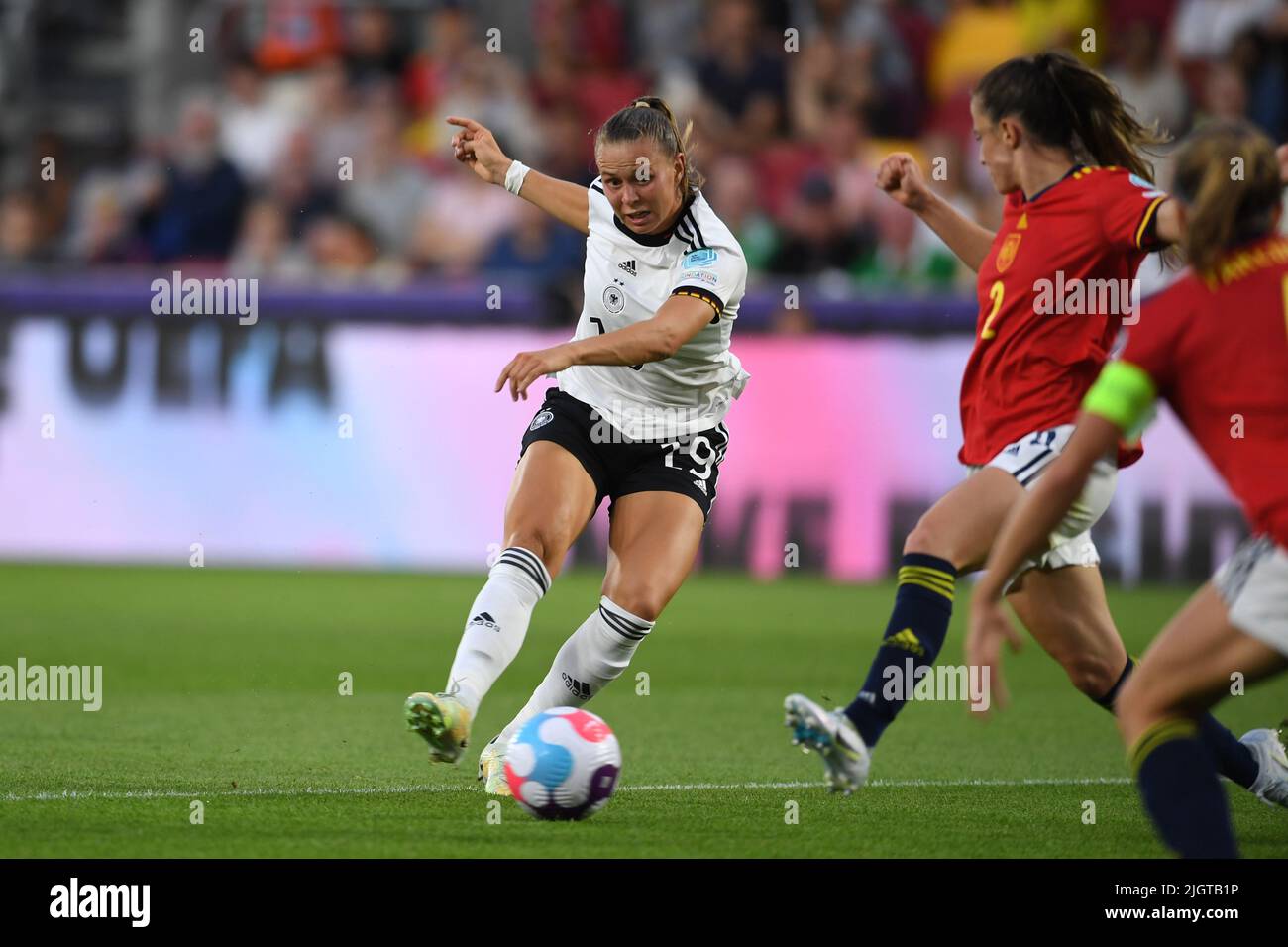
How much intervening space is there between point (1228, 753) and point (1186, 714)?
1.77 metres

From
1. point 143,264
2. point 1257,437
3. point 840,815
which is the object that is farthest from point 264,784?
point 143,264

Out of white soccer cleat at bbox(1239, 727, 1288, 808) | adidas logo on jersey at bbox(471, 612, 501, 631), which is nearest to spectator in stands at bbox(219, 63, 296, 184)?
adidas logo on jersey at bbox(471, 612, 501, 631)

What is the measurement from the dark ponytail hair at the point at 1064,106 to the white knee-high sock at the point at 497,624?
2005mm

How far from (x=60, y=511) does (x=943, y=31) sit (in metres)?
8.72

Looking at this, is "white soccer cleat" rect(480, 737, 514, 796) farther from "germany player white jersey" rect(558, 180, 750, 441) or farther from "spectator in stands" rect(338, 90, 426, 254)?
"spectator in stands" rect(338, 90, 426, 254)

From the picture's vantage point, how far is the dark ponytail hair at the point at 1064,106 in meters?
5.95

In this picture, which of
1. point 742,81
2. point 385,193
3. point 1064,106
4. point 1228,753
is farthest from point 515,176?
point 742,81

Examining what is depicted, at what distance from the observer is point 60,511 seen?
14281mm

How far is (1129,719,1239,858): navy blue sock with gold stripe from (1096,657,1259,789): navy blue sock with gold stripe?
5.33 feet

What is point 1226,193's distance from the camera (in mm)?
4324

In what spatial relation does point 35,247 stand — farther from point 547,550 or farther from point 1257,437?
point 1257,437

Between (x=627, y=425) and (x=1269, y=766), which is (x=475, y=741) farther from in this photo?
(x=1269, y=766)

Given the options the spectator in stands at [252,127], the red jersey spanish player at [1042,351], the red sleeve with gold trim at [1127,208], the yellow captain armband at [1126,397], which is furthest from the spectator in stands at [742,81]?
the yellow captain armband at [1126,397]

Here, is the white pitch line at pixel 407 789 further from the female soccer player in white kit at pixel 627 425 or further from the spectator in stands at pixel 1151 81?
the spectator in stands at pixel 1151 81
